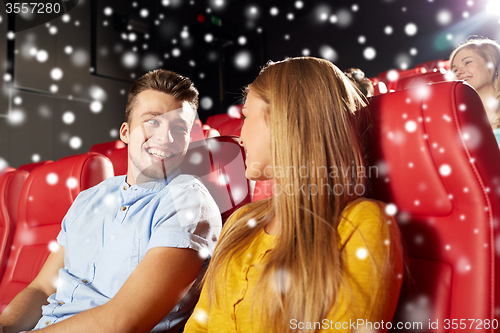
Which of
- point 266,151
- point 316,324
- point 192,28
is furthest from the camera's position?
point 192,28

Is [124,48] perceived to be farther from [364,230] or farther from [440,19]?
[364,230]

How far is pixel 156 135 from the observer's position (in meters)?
0.92

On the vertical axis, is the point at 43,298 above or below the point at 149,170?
below

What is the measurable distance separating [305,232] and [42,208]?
42.5 inches

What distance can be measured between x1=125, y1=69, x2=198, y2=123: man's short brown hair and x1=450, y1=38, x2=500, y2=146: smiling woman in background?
1155 mm

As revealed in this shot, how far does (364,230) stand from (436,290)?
173mm

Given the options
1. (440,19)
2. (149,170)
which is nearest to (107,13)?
(440,19)

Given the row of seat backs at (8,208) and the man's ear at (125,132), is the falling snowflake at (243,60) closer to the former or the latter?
the row of seat backs at (8,208)

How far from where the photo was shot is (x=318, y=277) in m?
0.51
